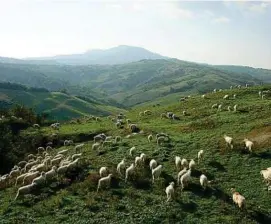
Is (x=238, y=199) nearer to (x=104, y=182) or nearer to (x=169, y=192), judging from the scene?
(x=169, y=192)

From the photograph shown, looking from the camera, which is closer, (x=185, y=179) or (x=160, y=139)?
(x=185, y=179)

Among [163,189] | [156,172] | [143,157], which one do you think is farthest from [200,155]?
[163,189]

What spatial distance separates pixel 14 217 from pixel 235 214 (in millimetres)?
13125

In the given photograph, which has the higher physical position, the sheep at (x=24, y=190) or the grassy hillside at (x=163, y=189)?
the grassy hillside at (x=163, y=189)

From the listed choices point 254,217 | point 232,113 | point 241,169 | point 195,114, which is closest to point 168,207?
point 254,217

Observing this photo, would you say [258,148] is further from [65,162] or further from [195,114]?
[195,114]

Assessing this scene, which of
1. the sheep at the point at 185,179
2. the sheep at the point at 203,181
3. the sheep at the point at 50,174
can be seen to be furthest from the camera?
the sheep at the point at 50,174

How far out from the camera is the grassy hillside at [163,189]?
23328mm

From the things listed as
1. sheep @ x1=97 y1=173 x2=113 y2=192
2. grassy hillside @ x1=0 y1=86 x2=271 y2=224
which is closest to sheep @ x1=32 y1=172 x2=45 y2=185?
grassy hillside @ x1=0 y1=86 x2=271 y2=224

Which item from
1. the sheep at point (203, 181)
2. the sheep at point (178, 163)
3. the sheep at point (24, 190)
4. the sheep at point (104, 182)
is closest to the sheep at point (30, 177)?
the sheep at point (24, 190)

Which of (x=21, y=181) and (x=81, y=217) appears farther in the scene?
(x=21, y=181)

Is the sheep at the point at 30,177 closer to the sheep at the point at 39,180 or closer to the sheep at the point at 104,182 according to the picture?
the sheep at the point at 39,180

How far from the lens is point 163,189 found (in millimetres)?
26391

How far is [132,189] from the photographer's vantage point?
2677 centimetres
